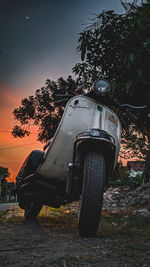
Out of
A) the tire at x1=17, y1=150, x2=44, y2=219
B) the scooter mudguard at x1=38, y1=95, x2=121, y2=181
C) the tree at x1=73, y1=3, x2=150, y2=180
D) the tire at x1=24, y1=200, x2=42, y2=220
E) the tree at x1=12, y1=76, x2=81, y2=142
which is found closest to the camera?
the scooter mudguard at x1=38, y1=95, x2=121, y2=181

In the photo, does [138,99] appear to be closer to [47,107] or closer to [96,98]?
[96,98]

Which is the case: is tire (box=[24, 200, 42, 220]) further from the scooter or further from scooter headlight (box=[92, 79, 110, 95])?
scooter headlight (box=[92, 79, 110, 95])

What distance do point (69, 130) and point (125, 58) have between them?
146 inches

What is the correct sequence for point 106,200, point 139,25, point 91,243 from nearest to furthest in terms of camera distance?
1. point 91,243
2. point 139,25
3. point 106,200

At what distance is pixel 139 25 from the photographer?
A: 5648mm

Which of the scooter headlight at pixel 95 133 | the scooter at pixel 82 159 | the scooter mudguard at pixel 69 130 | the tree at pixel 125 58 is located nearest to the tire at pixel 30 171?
the scooter at pixel 82 159

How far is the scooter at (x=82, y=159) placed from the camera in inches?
83.7

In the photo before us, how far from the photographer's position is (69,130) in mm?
2572

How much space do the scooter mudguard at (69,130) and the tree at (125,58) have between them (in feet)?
9.60

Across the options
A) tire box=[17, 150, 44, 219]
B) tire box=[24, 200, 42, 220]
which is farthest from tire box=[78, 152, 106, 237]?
tire box=[24, 200, 42, 220]

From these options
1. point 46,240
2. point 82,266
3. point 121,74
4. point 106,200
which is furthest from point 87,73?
point 82,266

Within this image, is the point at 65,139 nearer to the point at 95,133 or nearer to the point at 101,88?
the point at 95,133

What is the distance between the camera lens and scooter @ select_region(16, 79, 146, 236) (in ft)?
6.98

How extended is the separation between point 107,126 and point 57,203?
1.17m
